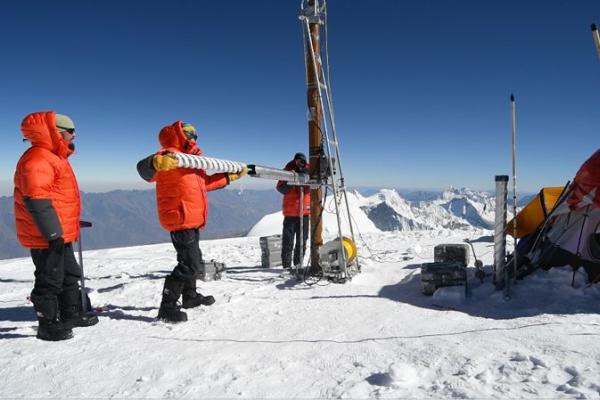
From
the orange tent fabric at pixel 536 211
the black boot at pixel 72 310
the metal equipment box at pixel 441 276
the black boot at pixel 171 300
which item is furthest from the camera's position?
the orange tent fabric at pixel 536 211

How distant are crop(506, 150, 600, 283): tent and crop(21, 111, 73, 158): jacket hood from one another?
587 centimetres

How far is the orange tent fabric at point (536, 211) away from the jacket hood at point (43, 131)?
6341 mm

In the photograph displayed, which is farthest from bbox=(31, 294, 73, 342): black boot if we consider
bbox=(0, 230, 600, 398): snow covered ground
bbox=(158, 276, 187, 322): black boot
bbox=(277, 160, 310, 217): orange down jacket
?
bbox=(277, 160, 310, 217): orange down jacket

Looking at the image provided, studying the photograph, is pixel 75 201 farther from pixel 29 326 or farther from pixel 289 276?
pixel 289 276

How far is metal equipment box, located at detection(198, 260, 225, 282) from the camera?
6930 millimetres

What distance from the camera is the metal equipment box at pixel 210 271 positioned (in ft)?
22.7

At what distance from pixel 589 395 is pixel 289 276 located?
17.8 ft

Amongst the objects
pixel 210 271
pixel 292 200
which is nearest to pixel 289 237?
pixel 292 200

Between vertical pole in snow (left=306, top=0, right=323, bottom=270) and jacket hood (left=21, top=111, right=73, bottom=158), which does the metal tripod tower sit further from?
jacket hood (left=21, top=111, right=73, bottom=158)

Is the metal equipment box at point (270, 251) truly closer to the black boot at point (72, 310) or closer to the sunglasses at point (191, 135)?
the sunglasses at point (191, 135)

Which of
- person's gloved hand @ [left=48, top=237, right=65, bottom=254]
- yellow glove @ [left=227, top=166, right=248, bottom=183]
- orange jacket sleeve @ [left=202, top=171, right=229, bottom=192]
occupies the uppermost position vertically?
yellow glove @ [left=227, top=166, right=248, bottom=183]

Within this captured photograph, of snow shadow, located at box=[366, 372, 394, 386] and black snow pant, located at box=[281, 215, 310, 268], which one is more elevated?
Answer: black snow pant, located at box=[281, 215, 310, 268]

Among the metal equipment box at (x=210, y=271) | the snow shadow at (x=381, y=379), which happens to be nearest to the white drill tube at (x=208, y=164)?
the metal equipment box at (x=210, y=271)

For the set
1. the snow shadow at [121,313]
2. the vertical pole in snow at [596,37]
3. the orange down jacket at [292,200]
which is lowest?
the snow shadow at [121,313]
